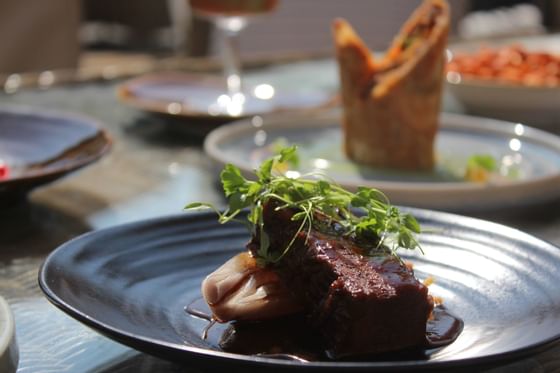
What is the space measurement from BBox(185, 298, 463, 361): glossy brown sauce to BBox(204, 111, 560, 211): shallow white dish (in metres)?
0.49

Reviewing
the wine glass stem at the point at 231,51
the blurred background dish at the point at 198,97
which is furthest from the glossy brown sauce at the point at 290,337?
the wine glass stem at the point at 231,51

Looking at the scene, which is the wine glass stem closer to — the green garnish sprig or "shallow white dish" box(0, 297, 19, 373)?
the green garnish sprig

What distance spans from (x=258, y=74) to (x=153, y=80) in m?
0.61

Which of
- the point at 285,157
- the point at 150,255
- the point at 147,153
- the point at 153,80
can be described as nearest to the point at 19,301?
the point at 150,255

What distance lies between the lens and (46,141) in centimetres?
180

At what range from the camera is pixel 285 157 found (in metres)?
1.21

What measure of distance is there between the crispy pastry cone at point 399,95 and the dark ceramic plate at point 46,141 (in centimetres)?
55

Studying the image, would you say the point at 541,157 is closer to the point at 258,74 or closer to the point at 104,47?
the point at 258,74

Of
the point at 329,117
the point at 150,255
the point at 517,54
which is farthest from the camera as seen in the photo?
the point at 517,54

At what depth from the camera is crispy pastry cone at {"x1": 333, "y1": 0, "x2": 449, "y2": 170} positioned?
193 cm

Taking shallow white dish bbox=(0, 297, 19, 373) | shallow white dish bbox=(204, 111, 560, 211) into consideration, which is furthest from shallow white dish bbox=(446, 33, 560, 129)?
shallow white dish bbox=(0, 297, 19, 373)

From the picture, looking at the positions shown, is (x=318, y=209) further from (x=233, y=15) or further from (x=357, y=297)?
(x=233, y=15)

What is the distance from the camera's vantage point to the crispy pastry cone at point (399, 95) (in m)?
1.93

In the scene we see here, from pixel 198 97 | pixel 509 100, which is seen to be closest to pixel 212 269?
pixel 198 97
